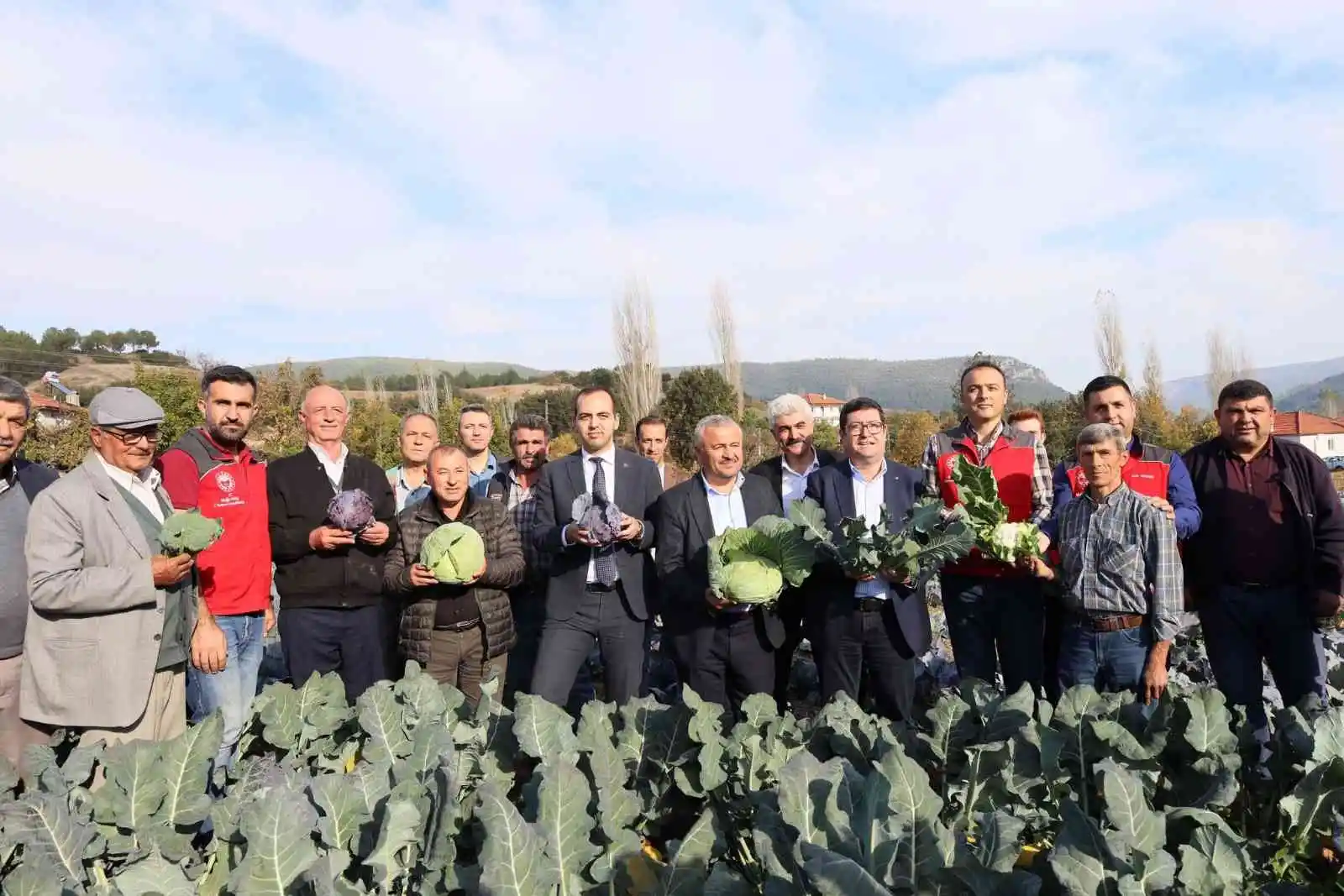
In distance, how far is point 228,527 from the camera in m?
4.83

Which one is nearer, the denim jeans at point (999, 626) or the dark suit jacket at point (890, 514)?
the dark suit jacket at point (890, 514)

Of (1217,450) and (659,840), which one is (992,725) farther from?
(1217,450)

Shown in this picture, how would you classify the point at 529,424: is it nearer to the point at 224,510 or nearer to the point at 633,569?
the point at 633,569

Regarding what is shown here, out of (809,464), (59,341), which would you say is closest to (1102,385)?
(809,464)

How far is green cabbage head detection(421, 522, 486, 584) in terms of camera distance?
16.4ft

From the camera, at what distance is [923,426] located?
45906 mm

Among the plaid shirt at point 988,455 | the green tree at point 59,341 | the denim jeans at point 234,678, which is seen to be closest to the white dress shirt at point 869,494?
the plaid shirt at point 988,455

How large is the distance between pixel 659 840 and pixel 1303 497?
421 cm

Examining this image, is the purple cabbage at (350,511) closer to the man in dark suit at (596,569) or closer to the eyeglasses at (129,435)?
the man in dark suit at (596,569)

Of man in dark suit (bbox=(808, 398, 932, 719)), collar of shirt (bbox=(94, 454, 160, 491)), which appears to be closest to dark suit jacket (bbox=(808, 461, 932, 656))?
man in dark suit (bbox=(808, 398, 932, 719))

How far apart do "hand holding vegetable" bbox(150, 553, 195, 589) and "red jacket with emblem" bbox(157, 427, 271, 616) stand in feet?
2.44

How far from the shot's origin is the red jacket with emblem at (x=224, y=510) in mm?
4695

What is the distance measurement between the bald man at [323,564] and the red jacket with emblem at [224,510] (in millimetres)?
187

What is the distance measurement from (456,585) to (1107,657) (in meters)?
3.81
